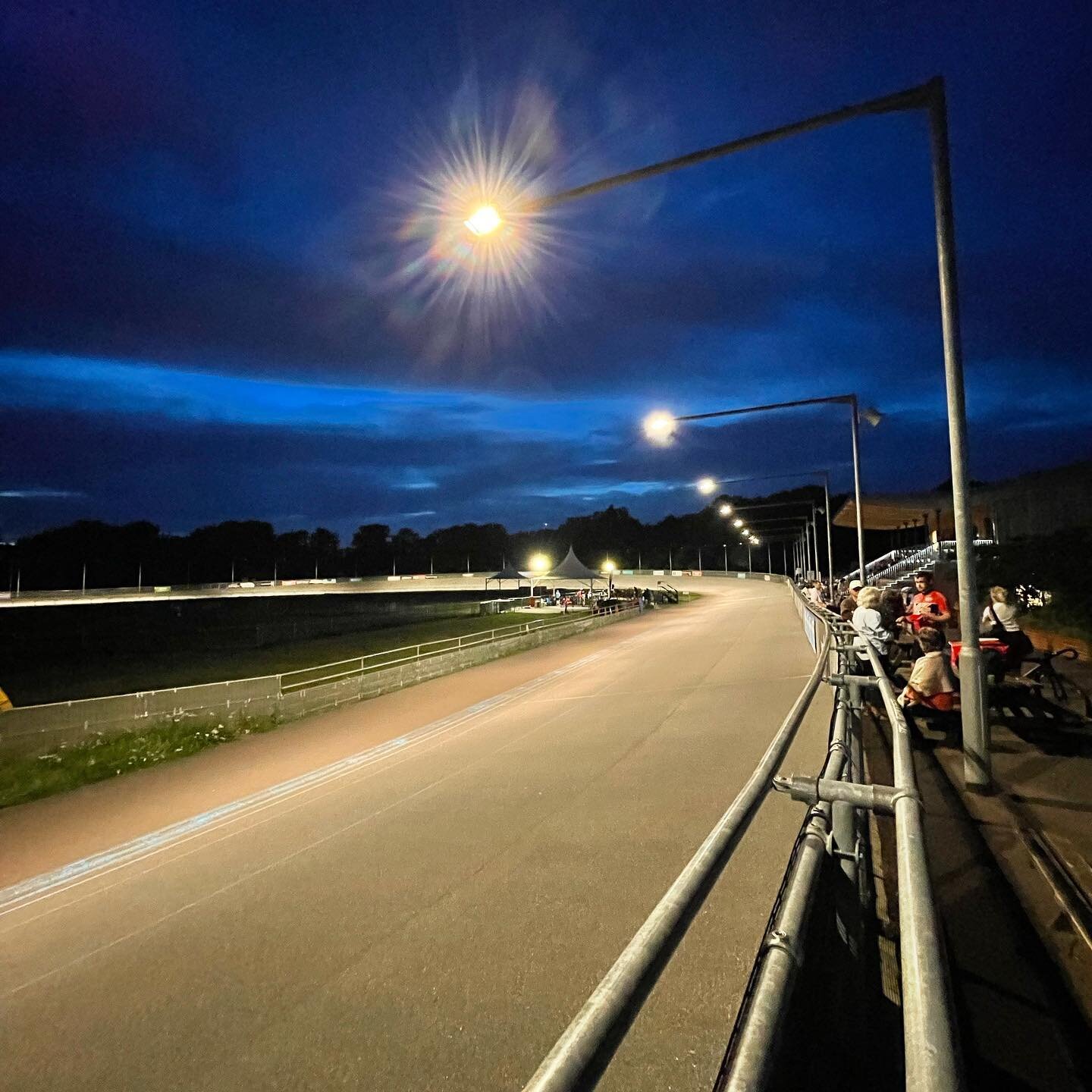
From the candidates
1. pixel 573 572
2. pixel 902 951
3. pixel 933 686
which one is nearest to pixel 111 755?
pixel 933 686

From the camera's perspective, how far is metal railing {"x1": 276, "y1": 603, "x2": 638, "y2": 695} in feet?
50.5

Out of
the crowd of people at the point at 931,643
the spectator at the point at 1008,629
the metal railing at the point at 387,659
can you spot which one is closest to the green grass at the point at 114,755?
the metal railing at the point at 387,659

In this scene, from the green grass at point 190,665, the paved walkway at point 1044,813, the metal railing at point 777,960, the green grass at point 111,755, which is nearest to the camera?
the metal railing at point 777,960

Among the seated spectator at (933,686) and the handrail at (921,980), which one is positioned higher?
the handrail at (921,980)

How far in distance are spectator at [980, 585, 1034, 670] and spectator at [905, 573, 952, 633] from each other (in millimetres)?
1838

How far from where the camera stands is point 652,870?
559 cm

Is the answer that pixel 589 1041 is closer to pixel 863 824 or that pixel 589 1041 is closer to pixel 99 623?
pixel 863 824

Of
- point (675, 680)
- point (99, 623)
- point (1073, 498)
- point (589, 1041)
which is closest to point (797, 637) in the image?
point (675, 680)

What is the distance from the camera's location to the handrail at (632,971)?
1.36 meters

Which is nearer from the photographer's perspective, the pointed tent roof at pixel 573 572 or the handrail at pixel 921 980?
the handrail at pixel 921 980

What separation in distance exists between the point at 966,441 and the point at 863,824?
468 centimetres

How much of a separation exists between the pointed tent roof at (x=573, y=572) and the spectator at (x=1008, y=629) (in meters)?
42.8

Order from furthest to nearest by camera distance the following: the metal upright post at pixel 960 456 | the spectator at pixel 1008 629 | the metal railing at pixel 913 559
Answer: the metal railing at pixel 913 559 < the spectator at pixel 1008 629 < the metal upright post at pixel 960 456

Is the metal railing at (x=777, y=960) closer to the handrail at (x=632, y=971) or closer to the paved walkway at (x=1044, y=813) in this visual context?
the handrail at (x=632, y=971)
